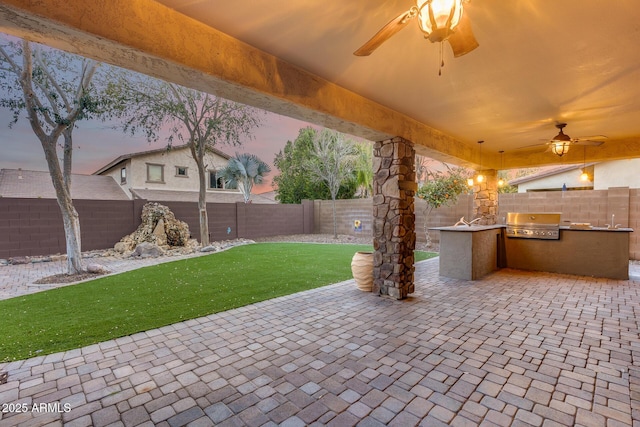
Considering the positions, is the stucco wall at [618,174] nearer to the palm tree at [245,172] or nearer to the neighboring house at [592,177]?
the neighboring house at [592,177]

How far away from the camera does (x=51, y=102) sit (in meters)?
5.82

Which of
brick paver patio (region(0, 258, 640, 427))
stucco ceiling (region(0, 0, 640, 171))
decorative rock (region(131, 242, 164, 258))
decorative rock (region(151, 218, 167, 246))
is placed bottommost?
brick paver patio (region(0, 258, 640, 427))

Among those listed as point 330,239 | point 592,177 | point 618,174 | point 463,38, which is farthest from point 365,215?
point 463,38

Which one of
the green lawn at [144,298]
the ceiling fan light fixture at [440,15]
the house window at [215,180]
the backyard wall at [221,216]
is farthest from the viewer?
the house window at [215,180]

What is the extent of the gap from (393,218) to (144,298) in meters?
3.75

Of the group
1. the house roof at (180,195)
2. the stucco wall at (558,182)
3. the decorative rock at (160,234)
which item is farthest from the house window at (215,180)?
the stucco wall at (558,182)

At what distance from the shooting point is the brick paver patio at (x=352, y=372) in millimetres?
1922

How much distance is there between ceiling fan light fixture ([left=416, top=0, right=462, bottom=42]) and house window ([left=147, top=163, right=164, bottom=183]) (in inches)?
626

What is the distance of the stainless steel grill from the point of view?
6.14 metres

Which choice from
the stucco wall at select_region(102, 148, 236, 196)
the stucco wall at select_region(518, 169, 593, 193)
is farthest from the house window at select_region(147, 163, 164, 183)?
the stucco wall at select_region(518, 169, 593, 193)

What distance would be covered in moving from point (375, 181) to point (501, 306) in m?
2.43

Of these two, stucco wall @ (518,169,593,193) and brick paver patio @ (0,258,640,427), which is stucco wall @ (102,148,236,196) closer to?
brick paver patio @ (0,258,640,427)

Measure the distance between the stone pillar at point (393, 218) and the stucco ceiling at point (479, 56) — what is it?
652 millimetres

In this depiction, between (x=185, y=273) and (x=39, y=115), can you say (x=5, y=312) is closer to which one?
(x=185, y=273)
